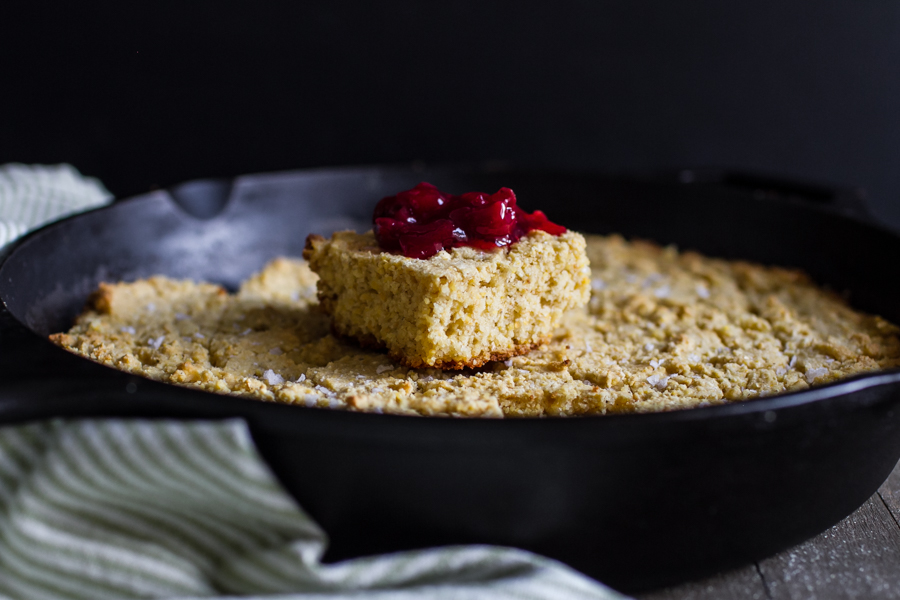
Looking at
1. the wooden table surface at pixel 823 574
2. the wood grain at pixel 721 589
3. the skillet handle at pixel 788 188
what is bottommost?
the wood grain at pixel 721 589

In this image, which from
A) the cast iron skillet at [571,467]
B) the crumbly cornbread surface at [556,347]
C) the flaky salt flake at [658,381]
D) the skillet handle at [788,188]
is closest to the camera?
the cast iron skillet at [571,467]

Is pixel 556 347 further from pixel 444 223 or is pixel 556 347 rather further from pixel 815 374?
pixel 815 374

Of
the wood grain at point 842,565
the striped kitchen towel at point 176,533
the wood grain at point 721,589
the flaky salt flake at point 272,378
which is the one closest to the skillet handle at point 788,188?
the wood grain at point 842,565

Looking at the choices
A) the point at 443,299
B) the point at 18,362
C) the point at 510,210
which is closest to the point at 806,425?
the point at 443,299

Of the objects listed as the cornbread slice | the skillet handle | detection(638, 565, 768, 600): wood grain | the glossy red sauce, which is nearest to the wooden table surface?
detection(638, 565, 768, 600): wood grain

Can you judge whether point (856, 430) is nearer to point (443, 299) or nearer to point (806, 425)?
point (806, 425)

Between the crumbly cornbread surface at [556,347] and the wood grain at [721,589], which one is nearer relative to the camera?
the wood grain at [721,589]

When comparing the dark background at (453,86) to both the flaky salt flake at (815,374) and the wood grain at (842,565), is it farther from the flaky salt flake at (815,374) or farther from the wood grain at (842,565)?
the wood grain at (842,565)

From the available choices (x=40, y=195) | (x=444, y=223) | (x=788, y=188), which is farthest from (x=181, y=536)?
(x=788, y=188)
